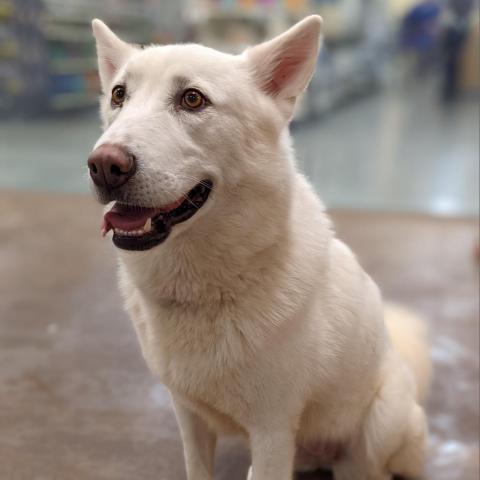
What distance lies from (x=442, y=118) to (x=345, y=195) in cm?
89

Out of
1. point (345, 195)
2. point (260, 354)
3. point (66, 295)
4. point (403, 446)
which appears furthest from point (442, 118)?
point (260, 354)

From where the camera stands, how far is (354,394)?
135cm

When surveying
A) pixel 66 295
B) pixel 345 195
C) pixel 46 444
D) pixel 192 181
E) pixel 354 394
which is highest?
pixel 345 195

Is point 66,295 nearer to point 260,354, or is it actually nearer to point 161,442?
point 161,442

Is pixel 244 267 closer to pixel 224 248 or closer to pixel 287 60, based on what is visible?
pixel 224 248

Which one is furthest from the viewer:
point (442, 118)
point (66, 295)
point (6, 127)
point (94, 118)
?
point (6, 127)

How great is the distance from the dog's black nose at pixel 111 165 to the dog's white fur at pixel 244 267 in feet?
0.07

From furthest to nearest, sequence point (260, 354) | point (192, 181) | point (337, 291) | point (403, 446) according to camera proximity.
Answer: point (403, 446), point (337, 291), point (260, 354), point (192, 181)

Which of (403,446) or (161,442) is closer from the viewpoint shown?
(403,446)

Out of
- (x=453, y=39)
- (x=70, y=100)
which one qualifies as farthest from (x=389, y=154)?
(x=70, y=100)

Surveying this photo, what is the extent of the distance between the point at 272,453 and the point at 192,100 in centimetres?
70

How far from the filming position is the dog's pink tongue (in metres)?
1.11

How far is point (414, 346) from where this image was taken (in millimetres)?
1733

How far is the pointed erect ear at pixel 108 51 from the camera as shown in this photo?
4.25 feet
